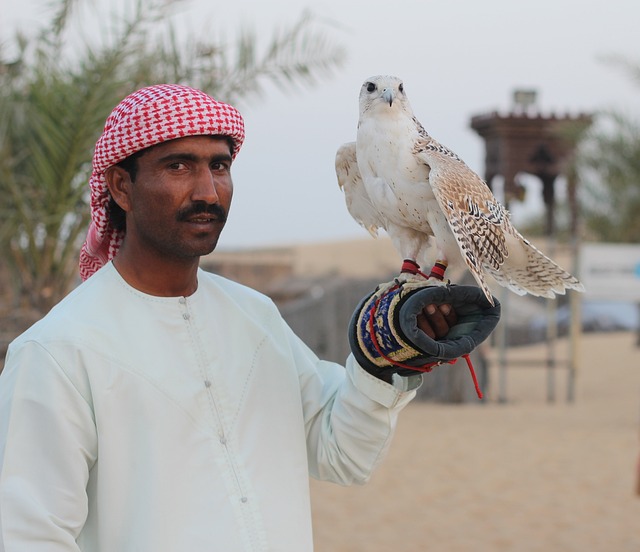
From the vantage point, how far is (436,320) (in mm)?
2105

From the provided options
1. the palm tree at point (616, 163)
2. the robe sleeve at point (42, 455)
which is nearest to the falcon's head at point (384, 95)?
the robe sleeve at point (42, 455)

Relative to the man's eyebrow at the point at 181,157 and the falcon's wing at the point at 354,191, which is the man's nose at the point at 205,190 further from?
the falcon's wing at the point at 354,191

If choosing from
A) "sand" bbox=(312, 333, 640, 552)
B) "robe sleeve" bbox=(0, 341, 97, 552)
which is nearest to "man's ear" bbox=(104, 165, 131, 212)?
"robe sleeve" bbox=(0, 341, 97, 552)

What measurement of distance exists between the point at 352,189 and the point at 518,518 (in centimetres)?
463

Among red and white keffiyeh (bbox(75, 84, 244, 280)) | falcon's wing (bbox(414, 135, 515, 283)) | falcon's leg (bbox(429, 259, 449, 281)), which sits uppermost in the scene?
red and white keffiyeh (bbox(75, 84, 244, 280))

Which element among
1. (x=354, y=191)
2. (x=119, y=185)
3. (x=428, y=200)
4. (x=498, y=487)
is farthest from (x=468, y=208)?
(x=498, y=487)

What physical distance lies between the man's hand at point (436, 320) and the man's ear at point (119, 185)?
65cm

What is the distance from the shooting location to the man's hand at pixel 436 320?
2.08 meters

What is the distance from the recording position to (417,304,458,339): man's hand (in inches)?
82.0

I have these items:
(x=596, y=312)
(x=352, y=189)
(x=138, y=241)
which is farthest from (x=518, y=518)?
(x=596, y=312)

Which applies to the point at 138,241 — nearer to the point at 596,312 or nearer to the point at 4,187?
the point at 4,187

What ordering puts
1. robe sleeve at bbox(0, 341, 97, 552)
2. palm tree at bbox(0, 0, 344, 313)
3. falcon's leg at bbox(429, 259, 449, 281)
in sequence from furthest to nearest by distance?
palm tree at bbox(0, 0, 344, 313) < falcon's leg at bbox(429, 259, 449, 281) < robe sleeve at bbox(0, 341, 97, 552)

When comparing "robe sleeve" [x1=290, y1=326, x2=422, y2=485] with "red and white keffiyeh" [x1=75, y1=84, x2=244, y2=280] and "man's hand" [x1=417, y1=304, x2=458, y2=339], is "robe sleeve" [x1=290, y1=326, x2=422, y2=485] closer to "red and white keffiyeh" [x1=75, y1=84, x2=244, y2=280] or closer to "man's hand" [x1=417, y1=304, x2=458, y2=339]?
"man's hand" [x1=417, y1=304, x2=458, y2=339]

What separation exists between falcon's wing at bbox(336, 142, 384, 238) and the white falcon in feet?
0.14
